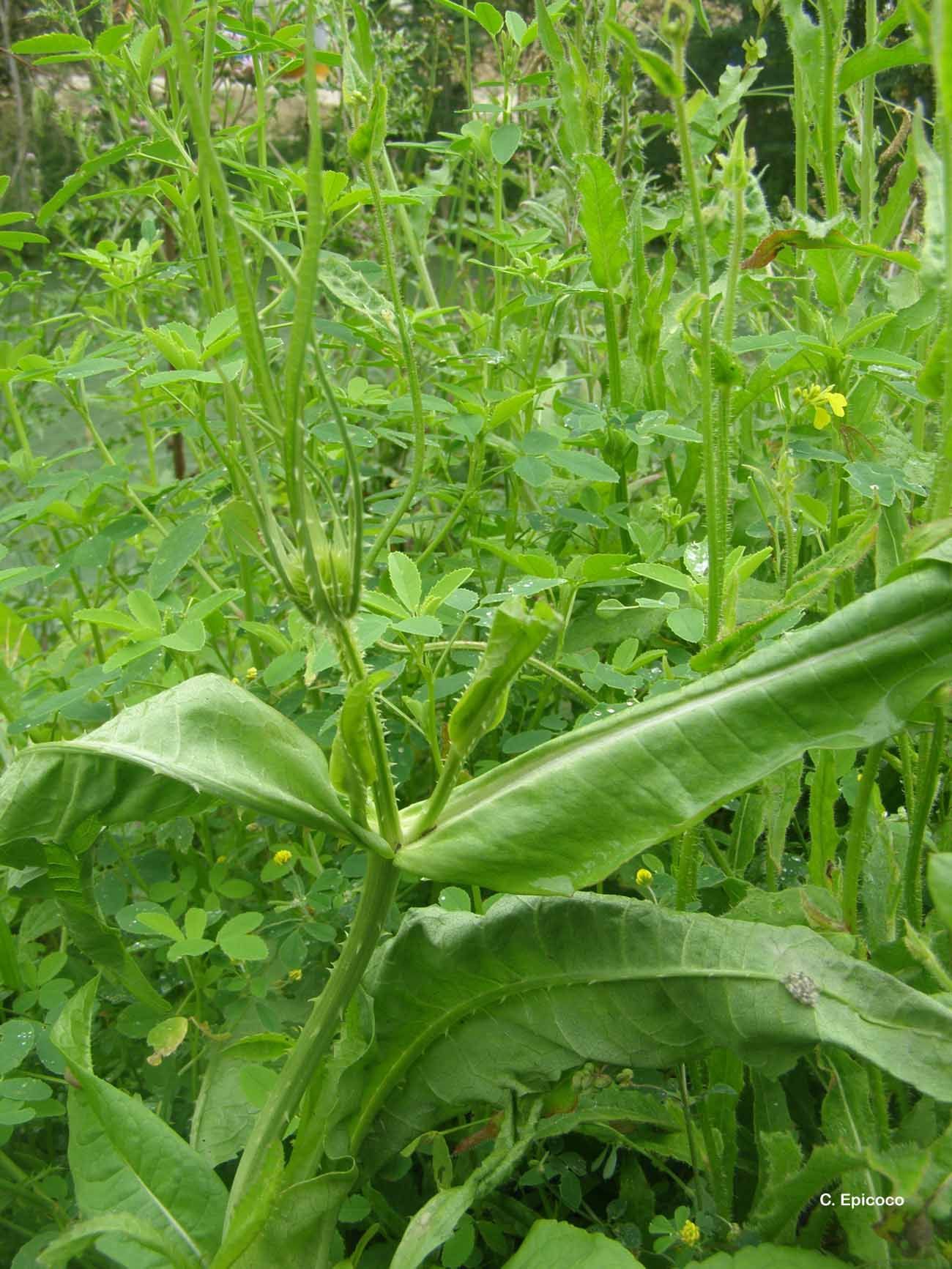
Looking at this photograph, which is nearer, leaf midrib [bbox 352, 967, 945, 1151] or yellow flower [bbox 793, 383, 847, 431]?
leaf midrib [bbox 352, 967, 945, 1151]

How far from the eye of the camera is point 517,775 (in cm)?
67

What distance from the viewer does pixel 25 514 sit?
3.59ft

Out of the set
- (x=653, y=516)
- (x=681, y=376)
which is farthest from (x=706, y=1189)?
(x=681, y=376)

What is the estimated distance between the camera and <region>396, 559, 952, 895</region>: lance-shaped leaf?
614 mm

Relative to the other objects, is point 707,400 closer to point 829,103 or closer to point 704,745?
point 704,745

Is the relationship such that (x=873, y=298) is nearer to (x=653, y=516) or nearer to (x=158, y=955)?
(x=653, y=516)

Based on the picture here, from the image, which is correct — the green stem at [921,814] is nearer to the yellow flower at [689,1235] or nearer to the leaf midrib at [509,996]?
the leaf midrib at [509,996]

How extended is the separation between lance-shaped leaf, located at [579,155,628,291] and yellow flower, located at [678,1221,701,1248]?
0.84 m

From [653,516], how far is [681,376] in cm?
18

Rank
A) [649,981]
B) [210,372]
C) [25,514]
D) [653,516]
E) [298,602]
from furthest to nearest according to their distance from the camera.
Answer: [653,516] < [25,514] < [210,372] < [649,981] < [298,602]

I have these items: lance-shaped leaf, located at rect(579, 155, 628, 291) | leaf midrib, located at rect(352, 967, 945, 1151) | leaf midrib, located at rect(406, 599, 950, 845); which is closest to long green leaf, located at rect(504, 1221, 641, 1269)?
leaf midrib, located at rect(352, 967, 945, 1151)

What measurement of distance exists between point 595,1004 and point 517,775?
186 mm

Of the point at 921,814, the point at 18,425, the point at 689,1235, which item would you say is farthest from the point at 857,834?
the point at 18,425

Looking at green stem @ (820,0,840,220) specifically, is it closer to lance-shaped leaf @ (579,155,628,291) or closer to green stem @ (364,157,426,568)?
lance-shaped leaf @ (579,155,628,291)
